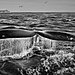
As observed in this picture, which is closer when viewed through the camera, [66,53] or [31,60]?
[31,60]

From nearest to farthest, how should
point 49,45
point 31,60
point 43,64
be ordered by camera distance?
1. point 43,64
2. point 31,60
3. point 49,45

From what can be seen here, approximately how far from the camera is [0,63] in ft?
14.5

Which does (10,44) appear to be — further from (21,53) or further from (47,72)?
(47,72)

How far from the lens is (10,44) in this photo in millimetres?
5629

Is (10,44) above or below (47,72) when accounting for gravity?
above

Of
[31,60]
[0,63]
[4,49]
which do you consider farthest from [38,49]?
[0,63]

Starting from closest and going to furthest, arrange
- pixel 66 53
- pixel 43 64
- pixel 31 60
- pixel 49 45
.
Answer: pixel 43 64 → pixel 31 60 → pixel 66 53 → pixel 49 45

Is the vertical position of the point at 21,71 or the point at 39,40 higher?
the point at 39,40

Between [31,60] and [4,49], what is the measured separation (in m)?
1.43

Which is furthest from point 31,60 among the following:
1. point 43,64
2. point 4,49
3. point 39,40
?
point 39,40

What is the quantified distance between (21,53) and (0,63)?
117 centimetres

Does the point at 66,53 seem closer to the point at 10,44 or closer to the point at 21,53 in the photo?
the point at 21,53

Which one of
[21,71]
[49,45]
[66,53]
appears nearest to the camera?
[21,71]

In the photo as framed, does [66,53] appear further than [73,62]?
Yes
